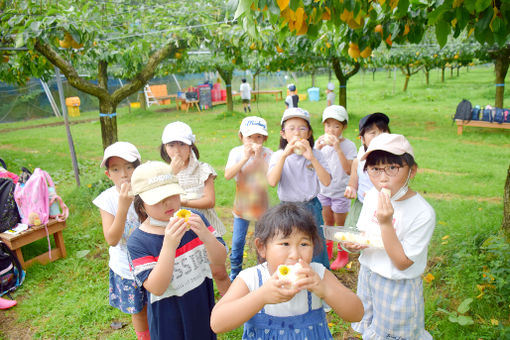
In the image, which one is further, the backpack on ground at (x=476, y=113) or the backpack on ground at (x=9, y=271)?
the backpack on ground at (x=476, y=113)

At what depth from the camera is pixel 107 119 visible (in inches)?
204

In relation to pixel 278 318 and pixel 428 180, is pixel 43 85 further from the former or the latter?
pixel 278 318

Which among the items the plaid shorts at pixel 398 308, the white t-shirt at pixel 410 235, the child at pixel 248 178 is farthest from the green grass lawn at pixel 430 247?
the white t-shirt at pixel 410 235

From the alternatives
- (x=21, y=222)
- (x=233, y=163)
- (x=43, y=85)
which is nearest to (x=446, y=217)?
(x=233, y=163)

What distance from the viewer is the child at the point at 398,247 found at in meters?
1.74

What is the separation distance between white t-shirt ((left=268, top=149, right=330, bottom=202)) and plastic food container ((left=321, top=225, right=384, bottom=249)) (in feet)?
2.53

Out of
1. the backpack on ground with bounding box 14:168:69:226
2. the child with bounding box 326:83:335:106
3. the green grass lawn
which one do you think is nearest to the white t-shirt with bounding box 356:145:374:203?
the green grass lawn

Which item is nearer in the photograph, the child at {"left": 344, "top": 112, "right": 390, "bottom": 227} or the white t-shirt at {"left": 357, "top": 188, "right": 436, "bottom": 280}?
the white t-shirt at {"left": 357, "top": 188, "right": 436, "bottom": 280}

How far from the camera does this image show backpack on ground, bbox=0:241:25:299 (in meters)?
3.51

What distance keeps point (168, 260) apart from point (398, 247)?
3.55 ft

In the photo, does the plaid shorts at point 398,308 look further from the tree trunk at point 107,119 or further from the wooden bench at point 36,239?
the tree trunk at point 107,119

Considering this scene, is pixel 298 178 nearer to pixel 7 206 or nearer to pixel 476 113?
pixel 7 206

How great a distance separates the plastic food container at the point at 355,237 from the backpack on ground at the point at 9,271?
10.9 feet

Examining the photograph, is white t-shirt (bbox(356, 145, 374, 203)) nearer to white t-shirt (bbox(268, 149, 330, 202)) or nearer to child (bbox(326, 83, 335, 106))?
white t-shirt (bbox(268, 149, 330, 202))
